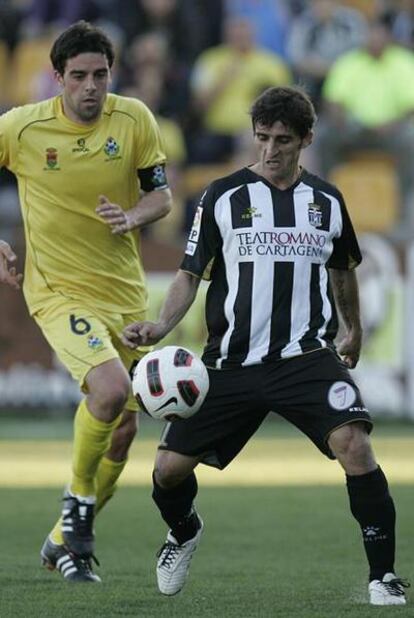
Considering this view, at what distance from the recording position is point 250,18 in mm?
19750

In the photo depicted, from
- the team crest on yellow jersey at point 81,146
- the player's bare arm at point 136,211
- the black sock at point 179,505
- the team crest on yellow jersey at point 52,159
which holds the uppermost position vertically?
the team crest on yellow jersey at point 81,146

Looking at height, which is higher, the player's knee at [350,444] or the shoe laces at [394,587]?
the player's knee at [350,444]

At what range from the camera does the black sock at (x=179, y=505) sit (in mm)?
6500

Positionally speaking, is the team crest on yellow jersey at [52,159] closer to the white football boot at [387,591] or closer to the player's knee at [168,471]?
the player's knee at [168,471]

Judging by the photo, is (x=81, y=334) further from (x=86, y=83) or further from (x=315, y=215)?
(x=315, y=215)

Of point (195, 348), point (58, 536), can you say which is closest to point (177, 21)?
point (195, 348)

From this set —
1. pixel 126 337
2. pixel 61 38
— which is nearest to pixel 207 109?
pixel 61 38

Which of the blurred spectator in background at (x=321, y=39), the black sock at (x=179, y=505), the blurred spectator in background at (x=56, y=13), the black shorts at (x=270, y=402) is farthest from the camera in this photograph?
the blurred spectator in background at (x=56, y=13)

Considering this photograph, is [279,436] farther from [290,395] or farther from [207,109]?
[290,395]

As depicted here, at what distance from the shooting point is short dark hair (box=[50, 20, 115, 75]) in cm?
725

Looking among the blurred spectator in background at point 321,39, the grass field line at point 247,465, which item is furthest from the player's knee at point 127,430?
the blurred spectator in background at point 321,39

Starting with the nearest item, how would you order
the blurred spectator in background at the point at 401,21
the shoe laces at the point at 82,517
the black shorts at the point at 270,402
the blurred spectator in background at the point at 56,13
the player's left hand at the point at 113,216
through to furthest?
the black shorts at the point at 270,402 < the player's left hand at the point at 113,216 < the shoe laces at the point at 82,517 < the blurred spectator in background at the point at 401,21 < the blurred spectator in background at the point at 56,13

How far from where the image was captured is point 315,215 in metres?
6.43

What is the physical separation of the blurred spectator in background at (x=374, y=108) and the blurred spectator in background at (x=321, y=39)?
0.52 m
